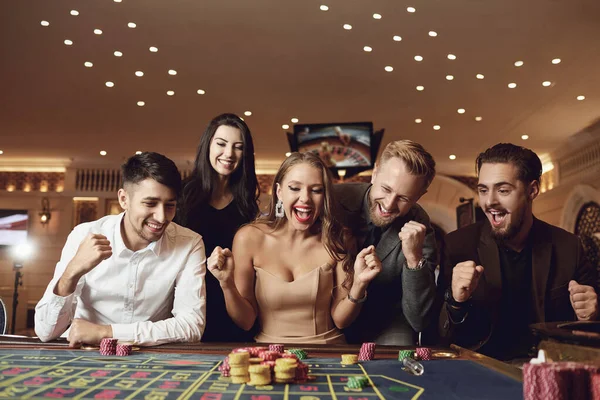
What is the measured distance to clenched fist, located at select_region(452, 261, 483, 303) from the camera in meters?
2.15

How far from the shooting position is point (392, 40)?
523 cm

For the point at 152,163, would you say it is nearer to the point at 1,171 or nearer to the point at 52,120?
the point at 52,120

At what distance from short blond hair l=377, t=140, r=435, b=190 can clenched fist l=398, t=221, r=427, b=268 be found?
0.95 ft

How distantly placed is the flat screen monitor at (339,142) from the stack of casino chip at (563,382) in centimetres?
571

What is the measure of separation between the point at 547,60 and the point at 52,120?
656 cm

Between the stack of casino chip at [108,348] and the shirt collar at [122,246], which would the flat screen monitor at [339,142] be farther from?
the stack of casino chip at [108,348]

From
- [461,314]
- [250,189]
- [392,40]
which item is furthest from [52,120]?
[461,314]

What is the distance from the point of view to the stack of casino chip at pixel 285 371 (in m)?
1.32

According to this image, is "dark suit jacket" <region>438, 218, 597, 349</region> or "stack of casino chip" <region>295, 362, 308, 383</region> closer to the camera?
"stack of casino chip" <region>295, 362, 308, 383</region>

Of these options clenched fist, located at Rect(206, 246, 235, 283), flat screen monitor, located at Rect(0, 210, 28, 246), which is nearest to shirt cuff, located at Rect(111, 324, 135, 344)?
clenched fist, located at Rect(206, 246, 235, 283)

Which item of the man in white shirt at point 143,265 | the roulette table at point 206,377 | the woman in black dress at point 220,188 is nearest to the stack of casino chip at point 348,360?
the roulette table at point 206,377

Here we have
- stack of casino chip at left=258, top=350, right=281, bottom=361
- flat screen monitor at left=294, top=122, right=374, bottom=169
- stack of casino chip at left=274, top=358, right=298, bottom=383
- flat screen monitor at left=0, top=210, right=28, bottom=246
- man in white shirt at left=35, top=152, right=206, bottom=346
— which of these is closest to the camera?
stack of casino chip at left=274, top=358, right=298, bottom=383

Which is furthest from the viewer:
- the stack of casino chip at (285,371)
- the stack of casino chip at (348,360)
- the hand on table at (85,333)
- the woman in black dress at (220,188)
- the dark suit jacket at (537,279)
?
the woman in black dress at (220,188)

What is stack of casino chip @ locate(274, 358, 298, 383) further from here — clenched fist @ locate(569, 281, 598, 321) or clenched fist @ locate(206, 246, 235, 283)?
clenched fist @ locate(569, 281, 598, 321)
